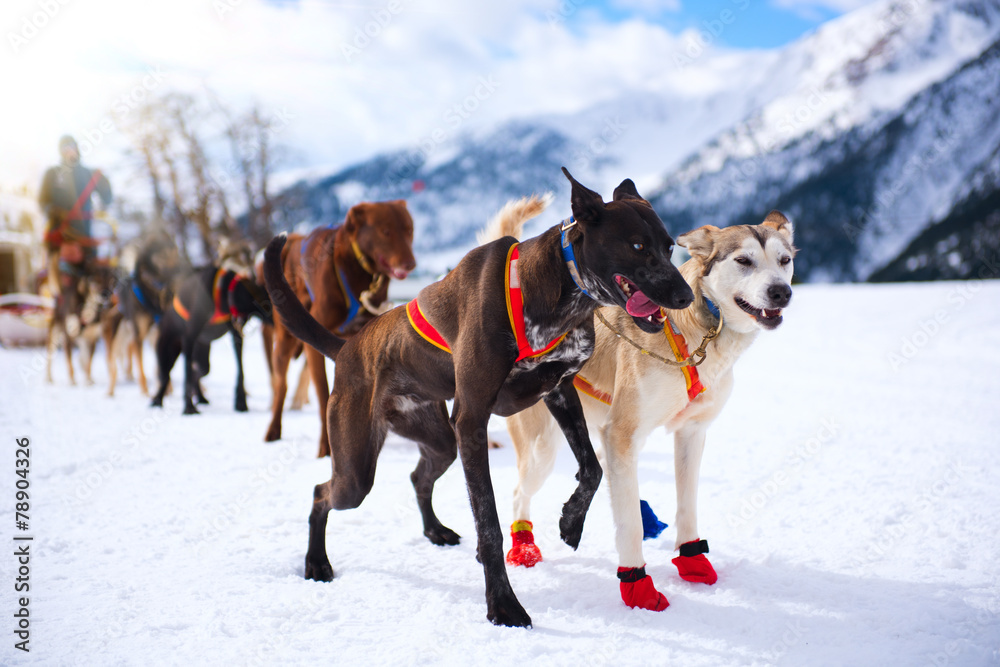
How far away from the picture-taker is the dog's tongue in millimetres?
2211

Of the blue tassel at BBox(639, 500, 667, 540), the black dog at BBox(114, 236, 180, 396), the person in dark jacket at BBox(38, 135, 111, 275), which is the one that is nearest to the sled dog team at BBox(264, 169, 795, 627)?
the blue tassel at BBox(639, 500, 667, 540)

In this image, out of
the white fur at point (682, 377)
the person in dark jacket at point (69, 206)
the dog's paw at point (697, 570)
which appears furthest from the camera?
the person in dark jacket at point (69, 206)

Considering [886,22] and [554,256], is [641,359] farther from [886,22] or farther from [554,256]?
[886,22]

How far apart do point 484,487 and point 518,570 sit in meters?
0.85

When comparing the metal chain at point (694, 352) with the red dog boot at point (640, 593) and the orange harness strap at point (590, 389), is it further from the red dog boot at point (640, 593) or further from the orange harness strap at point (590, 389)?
the red dog boot at point (640, 593)

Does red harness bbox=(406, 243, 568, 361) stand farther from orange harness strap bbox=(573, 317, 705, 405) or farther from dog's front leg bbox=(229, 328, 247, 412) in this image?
dog's front leg bbox=(229, 328, 247, 412)

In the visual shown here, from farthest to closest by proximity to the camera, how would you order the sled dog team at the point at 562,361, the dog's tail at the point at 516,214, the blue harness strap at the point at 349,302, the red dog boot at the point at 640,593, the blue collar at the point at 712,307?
the blue harness strap at the point at 349,302
the dog's tail at the point at 516,214
the blue collar at the point at 712,307
the red dog boot at the point at 640,593
the sled dog team at the point at 562,361

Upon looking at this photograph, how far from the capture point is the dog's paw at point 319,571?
115 inches

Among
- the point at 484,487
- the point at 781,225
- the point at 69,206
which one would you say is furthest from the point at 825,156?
the point at 484,487

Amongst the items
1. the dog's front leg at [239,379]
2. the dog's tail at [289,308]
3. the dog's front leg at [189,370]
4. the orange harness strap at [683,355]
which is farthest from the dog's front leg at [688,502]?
the dog's front leg at [189,370]

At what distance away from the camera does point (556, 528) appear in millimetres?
3582

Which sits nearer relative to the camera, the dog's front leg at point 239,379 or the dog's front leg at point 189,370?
the dog's front leg at point 189,370

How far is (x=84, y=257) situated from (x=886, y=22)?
453 feet

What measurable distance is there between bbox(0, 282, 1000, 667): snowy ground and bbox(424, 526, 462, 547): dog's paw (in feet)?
0.18
